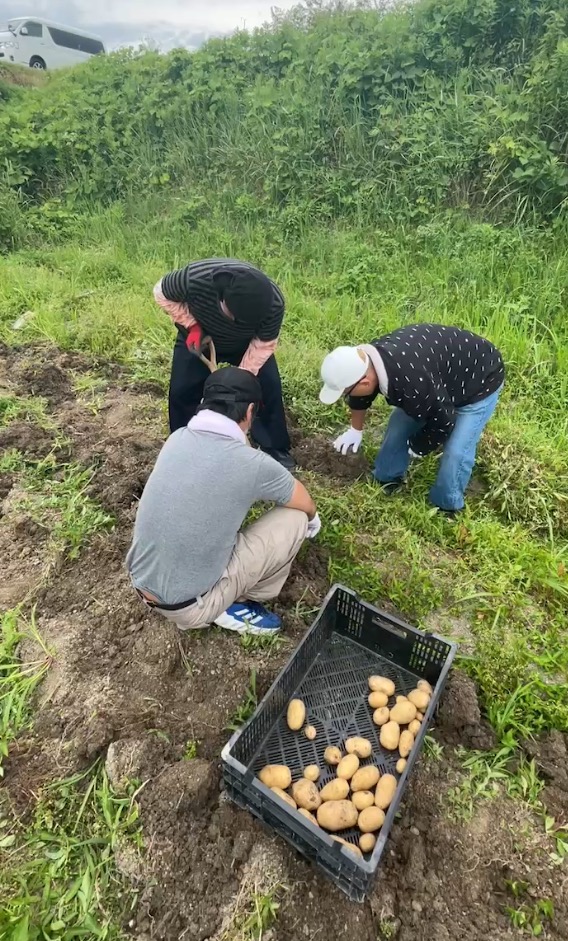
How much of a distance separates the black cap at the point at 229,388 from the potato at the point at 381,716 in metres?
1.24

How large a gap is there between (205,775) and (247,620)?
61cm

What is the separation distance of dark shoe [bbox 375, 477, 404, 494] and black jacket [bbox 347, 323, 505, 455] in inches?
13.7

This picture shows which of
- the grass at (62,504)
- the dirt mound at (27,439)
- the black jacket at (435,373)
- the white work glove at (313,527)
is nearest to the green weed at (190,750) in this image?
the white work glove at (313,527)

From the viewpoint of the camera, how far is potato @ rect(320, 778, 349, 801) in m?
1.90

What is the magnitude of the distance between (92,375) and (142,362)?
0.38 meters

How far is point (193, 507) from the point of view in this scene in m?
1.98

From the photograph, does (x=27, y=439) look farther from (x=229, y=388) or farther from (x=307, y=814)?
(x=307, y=814)

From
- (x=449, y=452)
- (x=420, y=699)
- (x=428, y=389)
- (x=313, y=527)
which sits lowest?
(x=420, y=699)

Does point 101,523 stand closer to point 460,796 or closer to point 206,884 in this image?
point 206,884

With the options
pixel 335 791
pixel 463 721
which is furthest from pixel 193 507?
pixel 463 721

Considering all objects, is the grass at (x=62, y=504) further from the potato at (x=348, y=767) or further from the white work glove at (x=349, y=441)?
the potato at (x=348, y=767)

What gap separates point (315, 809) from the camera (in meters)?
1.88

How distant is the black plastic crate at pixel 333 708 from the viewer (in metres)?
1.71

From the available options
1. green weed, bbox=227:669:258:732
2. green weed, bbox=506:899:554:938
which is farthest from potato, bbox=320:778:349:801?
green weed, bbox=506:899:554:938
